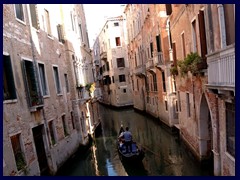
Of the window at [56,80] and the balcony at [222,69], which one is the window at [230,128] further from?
the window at [56,80]

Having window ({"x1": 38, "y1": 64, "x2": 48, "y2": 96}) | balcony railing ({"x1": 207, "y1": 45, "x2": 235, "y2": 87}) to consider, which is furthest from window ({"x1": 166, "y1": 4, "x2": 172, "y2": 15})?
window ({"x1": 38, "y1": 64, "x2": 48, "y2": 96})

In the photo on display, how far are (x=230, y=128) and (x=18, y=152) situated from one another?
4.67m

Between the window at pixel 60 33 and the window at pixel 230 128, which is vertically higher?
the window at pixel 60 33

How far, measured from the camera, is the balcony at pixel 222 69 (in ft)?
11.9

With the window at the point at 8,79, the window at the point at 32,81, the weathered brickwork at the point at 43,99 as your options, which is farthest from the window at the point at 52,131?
the window at the point at 8,79

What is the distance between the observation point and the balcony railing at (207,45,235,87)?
3.64 metres

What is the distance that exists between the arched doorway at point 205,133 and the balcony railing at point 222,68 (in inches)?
70.0

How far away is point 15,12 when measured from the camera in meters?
6.02

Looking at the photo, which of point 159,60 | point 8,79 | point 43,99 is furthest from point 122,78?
point 8,79

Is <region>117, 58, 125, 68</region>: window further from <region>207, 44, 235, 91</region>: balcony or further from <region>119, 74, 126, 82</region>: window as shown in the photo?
<region>207, 44, 235, 91</region>: balcony

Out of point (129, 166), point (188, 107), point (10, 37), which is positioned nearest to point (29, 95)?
point (10, 37)

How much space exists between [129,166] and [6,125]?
14.3 feet

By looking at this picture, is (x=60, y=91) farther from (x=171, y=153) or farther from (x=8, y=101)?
(x=171, y=153)
